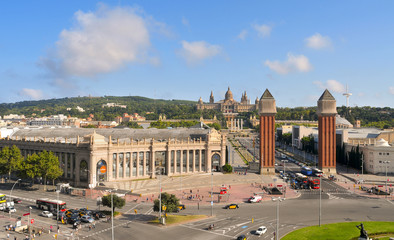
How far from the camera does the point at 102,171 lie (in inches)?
3907

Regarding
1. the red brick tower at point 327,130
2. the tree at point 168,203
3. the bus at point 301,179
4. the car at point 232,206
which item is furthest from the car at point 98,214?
the red brick tower at point 327,130

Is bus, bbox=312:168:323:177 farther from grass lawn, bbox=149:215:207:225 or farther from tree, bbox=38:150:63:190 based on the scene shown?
tree, bbox=38:150:63:190

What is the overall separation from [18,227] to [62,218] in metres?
7.51

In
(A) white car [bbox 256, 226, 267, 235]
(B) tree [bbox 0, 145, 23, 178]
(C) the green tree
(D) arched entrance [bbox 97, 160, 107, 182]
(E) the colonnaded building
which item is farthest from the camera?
(B) tree [bbox 0, 145, 23, 178]

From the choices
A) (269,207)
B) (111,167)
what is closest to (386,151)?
(269,207)

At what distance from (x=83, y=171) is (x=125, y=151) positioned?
13.7 meters

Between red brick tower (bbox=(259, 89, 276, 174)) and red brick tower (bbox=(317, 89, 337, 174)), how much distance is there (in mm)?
19305

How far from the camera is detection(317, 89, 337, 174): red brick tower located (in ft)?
435

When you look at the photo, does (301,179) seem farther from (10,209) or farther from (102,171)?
(10,209)

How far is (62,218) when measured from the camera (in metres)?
66.3

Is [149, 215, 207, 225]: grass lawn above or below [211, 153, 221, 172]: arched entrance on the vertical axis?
below

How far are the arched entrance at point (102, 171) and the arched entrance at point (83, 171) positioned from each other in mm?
3274

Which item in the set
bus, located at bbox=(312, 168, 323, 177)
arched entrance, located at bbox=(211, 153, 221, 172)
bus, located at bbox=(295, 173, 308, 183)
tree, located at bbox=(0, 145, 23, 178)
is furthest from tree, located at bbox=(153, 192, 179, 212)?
bus, located at bbox=(312, 168, 323, 177)

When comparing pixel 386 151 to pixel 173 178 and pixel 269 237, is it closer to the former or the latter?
pixel 173 178
